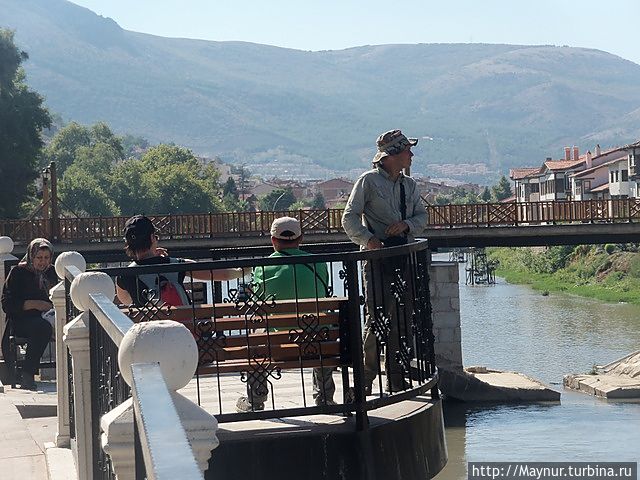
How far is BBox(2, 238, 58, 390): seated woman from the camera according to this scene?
12.1 m

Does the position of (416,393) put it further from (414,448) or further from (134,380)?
(134,380)

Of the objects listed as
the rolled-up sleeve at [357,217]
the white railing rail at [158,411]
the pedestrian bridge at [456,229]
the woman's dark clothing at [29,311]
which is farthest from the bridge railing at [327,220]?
the white railing rail at [158,411]

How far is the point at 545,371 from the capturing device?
3912 centimetres

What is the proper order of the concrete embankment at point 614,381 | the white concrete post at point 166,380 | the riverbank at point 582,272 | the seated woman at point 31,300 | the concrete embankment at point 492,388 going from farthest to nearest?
the riverbank at point 582,272, the concrete embankment at point 614,381, the concrete embankment at point 492,388, the seated woman at point 31,300, the white concrete post at point 166,380

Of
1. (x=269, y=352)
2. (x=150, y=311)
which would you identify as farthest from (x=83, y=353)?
(x=269, y=352)

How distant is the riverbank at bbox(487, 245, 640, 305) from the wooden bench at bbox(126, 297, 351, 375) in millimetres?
63734

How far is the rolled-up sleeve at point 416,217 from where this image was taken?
864 cm

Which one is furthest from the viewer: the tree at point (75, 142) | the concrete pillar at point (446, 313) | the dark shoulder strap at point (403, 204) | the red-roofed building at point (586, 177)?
the tree at point (75, 142)

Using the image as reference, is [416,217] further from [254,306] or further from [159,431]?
[159,431]

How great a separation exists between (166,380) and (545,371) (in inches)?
1456

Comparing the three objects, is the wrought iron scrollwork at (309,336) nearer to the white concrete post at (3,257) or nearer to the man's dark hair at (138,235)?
the man's dark hair at (138,235)

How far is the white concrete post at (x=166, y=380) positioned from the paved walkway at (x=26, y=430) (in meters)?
4.05

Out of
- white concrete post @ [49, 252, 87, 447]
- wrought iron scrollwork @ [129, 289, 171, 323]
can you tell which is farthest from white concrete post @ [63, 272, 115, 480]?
white concrete post @ [49, 252, 87, 447]

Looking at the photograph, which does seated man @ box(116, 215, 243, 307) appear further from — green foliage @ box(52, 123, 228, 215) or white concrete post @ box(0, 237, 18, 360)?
green foliage @ box(52, 123, 228, 215)
